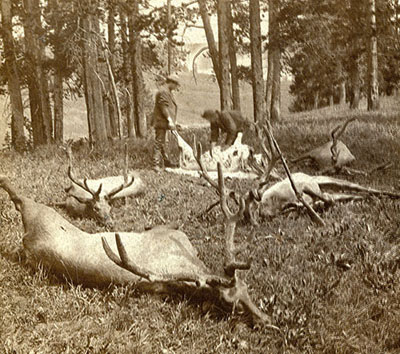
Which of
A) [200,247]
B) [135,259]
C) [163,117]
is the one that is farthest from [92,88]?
[135,259]

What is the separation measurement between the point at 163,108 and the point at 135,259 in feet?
21.0

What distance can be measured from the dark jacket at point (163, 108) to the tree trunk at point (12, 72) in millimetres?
3811

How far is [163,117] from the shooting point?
33.4 feet

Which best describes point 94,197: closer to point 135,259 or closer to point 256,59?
point 135,259

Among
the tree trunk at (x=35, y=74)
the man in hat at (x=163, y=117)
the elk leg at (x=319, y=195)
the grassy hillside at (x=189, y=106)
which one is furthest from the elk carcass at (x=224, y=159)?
the grassy hillside at (x=189, y=106)

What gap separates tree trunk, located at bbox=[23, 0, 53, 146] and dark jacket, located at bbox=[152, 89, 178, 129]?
439cm

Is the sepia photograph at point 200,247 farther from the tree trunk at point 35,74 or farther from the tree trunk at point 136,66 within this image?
the tree trunk at point 136,66

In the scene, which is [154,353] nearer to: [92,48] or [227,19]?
[92,48]

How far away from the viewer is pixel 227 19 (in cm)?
1466

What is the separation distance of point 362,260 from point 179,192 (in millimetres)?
3489

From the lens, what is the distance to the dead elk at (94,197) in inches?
242

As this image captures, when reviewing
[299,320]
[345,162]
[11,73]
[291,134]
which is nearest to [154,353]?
[299,320]

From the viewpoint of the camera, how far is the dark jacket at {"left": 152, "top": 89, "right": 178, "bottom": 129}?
10.0 metres

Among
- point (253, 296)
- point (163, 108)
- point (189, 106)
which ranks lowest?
point (253, 296)
